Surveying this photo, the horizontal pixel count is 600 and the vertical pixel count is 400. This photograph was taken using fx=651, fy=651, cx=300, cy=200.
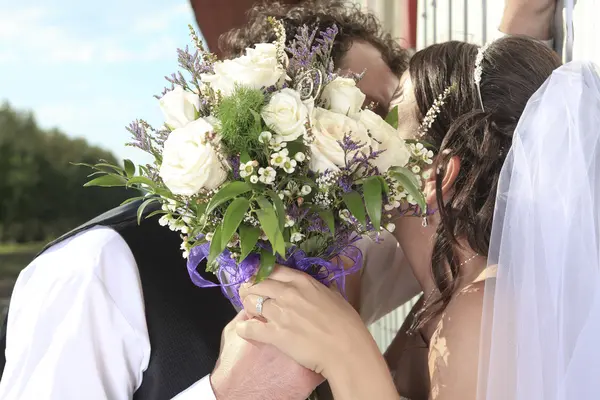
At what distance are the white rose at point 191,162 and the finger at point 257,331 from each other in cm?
25

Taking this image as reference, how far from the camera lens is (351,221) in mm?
987

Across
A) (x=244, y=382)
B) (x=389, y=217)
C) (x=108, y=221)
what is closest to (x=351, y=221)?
(x=389, y=217)

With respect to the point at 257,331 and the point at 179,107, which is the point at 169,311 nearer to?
the point at 257,331

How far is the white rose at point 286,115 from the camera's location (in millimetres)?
911

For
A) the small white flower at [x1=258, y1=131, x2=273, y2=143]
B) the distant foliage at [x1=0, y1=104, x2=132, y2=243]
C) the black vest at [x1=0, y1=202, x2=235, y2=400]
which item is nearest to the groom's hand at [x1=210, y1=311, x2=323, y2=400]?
the black vest at [x1=0, y1=202, x2=235, y2=400]

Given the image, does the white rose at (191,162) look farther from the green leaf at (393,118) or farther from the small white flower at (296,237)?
the green leaf at (393,118)

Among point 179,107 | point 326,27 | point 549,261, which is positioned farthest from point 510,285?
point 326,27

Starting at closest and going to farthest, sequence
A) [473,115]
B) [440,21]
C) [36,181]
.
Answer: [473,115]
[440,21]
[36,181]

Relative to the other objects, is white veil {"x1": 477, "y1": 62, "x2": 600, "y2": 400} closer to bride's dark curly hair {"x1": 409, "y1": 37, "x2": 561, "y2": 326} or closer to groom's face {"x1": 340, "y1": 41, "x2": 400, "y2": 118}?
bride's dark curly hair {"x1": 409, "y1": 37, "x2": 561, "y2": 326}

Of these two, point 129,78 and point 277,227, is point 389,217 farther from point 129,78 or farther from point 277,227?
point 129,78

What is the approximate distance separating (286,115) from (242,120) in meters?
0.06

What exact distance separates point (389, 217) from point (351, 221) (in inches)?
3.2

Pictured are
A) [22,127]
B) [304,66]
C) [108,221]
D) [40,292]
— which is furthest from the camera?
[22,127]

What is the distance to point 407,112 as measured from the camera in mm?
1294
